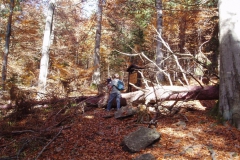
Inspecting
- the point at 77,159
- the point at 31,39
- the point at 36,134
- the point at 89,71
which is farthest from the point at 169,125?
the point at 31,39

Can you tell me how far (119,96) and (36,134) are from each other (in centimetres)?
345

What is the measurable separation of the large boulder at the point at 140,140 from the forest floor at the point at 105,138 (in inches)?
4.5

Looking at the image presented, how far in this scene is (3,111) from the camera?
8055 mm

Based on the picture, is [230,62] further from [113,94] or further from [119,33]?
[119,33]

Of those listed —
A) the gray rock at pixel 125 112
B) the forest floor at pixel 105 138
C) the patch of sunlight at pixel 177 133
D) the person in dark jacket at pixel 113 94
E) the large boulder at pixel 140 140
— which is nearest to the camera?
the forest floor at pixel 105 138

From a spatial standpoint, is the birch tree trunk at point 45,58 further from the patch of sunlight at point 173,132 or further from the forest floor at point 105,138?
the patch of sunlight at point 173,132

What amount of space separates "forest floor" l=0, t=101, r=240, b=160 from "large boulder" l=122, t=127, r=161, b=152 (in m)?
0.11

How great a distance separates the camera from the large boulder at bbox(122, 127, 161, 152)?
4621mm

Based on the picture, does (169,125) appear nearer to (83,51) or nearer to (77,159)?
(77,159)

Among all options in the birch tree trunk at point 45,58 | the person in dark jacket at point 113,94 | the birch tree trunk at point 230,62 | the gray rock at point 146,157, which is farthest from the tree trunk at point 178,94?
the birch tree trunk at point 45,58

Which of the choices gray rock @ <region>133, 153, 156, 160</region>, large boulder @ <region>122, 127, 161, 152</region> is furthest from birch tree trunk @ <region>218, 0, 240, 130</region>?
gray rock @ <region>133, 153, 156, 160</region>

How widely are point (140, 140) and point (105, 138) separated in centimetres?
114

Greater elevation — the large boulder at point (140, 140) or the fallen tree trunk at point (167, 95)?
the fallen tree trunk at point (167, 95)

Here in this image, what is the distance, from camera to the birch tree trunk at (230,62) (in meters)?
5.17
